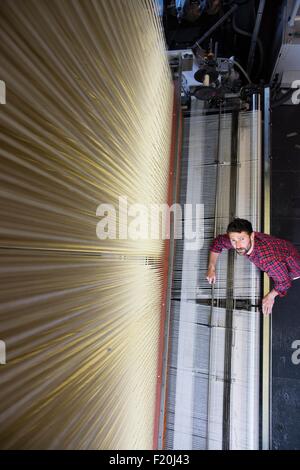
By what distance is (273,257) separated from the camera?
2.02 metres

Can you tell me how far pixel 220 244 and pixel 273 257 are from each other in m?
0.35

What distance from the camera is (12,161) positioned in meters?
0.63

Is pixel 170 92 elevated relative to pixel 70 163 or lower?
elevated

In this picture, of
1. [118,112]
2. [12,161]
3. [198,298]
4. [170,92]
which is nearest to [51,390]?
[12,161]

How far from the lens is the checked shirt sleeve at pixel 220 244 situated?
209cm

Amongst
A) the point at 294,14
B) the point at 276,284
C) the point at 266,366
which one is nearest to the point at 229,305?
the point at 276,284

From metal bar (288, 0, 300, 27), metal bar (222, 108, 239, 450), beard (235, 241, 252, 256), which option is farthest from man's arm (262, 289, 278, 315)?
metal bar (288, 0, 300, 27)

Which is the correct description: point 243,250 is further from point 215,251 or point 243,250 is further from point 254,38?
point 254,38

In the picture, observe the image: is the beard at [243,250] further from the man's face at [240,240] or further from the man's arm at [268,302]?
the man's arm at [268,302]

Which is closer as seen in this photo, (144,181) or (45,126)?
(45,126)

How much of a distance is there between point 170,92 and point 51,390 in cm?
209

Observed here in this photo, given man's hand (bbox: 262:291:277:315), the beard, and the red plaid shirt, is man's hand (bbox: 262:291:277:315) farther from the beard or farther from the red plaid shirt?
the beard

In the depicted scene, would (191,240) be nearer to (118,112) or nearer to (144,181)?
(144,181)

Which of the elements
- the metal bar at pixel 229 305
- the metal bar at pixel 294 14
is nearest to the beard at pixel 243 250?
the metal bar at pixel 229 305
